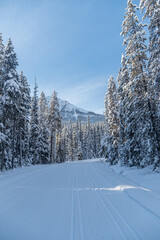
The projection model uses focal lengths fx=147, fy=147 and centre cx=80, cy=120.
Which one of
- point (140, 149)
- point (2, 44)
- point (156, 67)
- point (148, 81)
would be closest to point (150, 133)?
point (140, 149)

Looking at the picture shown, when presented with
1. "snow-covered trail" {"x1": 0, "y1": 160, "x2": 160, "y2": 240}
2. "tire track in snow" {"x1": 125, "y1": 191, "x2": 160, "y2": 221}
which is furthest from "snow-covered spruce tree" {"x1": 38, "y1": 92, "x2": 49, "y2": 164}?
"tire track in snow" {"x1": 125, "y1": 191, "x2": 160, "y2": 221}

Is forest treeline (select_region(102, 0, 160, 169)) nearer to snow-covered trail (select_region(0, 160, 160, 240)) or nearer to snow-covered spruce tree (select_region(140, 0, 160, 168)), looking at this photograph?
snow-covered spruce tree (select_region(140, 0, 160, 168))

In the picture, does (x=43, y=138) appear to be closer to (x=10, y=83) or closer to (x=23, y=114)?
(x=23, y=114)

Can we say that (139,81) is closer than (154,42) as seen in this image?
No

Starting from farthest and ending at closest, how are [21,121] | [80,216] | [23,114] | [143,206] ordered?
[21,121]
[23,114]
[143,206]
[80,216]

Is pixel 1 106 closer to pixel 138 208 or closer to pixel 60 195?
pixel 60 195

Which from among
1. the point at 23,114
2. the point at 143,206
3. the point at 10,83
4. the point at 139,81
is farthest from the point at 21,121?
the point at 143,206

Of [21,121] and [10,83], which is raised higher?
[10,83]

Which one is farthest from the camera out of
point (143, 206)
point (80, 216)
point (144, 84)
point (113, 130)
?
point (113, 130)

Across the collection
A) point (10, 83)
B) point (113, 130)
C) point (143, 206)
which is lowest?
point (143, 206)

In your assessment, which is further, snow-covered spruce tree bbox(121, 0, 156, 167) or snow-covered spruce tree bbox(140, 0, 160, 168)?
snow-covered spruce tree bbox(121, 0, 156, 167)

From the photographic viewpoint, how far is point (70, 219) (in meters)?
4.57

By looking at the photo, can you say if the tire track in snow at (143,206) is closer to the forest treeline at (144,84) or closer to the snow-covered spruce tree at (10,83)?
the forest treeline at (144,84)

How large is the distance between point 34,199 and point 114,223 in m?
3.66
